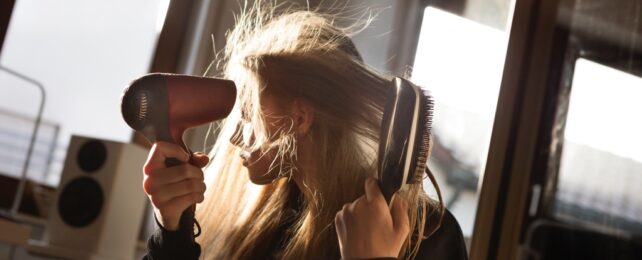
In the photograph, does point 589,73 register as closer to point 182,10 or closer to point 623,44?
point 623,44

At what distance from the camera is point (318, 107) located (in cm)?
44

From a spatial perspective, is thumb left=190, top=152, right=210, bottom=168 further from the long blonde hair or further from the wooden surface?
the wooden surface

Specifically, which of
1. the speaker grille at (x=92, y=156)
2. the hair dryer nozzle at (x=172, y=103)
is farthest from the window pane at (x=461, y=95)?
the speaker grille at (x=92, y=156)

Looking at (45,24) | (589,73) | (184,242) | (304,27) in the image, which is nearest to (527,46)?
(589,73)

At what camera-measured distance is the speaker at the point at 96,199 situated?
0.92m

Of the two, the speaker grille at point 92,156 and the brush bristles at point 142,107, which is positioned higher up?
the brush bristles at point 142,107

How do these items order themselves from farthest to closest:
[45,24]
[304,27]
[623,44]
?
[45,24], [304,27], [623,44]

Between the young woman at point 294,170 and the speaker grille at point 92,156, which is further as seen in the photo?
the speaker grille at point 92,156

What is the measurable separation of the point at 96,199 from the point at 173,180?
0.71 meters

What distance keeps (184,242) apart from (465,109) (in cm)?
21

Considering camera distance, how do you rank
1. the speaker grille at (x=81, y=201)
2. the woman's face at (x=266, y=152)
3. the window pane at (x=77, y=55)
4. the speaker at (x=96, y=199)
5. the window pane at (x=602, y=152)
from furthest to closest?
the speaker grille at (x=81, y=201) → the speaker at (x=96, y=199) → the window pane at (x=77, y=55) → the woman's face at (x=266, y=152) → the window pane at (x=602, y=152)

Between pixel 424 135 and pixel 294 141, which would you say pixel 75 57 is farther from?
pixel 424 135

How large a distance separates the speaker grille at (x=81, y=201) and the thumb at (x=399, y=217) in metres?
0.77

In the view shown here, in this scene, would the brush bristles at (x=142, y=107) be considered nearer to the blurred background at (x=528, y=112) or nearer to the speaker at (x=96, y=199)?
the blurred background at (x=528, y=112)
